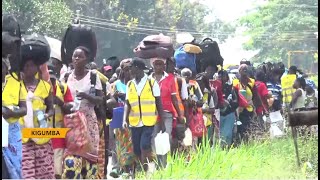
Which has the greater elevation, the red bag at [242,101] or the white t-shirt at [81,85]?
the white t-shirt at [81,85]

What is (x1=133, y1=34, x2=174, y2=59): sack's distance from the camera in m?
11.1

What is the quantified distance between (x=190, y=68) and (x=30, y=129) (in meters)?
5.60

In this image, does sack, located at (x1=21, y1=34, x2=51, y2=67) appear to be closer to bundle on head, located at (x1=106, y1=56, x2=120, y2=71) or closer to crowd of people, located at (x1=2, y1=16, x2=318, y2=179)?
crowd of people, located at (x1=2, y1=16, x2=318, y2=179)

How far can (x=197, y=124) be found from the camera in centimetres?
1195

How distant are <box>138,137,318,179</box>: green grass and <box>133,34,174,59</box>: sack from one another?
1373mm

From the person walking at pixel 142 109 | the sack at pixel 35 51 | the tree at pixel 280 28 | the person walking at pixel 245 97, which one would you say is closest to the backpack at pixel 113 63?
the person walking at pixel 245 97

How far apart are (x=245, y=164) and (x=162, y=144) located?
3.17 feet

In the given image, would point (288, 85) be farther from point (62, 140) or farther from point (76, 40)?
point (62, 140)

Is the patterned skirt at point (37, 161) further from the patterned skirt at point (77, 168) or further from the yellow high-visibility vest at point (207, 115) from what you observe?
the yellow high-visibility vest at point (207, 115)

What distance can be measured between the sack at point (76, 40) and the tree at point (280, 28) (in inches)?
1722

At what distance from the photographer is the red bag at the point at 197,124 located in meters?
11.8

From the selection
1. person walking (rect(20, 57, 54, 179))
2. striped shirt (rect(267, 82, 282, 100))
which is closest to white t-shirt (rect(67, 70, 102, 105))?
person walking (rect(20, 57, 54, 179))

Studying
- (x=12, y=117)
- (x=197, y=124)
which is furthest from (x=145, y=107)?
(x=12, y=117)

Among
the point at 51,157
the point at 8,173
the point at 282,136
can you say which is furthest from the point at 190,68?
the point at 8,173
